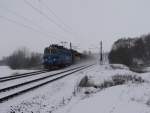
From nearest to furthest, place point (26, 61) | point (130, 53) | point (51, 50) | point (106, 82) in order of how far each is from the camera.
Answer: point (106, 82)
point (51, 50)
point (26, 61)
point (130, 53)

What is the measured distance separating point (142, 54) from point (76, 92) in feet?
208

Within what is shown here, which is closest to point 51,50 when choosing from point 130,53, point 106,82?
point 106,82

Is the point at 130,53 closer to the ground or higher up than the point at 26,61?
higher up

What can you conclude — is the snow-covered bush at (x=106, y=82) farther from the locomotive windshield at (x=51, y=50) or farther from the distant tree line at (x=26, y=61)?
the distant tree line at (x=26, y=61)

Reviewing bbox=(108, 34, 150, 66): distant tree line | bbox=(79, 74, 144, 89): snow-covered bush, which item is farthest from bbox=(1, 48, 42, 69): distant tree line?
bbox=(79, 74, 144, 89): snow-covered bush

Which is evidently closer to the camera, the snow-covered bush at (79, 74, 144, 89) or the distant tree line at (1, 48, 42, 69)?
the snow-covered bush at (79, 74, 144, 89)

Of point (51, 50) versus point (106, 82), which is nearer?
point (106, 82)

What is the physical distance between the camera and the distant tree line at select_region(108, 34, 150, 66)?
2106 inches

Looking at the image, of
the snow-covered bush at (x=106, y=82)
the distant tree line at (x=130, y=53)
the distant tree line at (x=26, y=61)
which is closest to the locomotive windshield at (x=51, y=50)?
the snow-covered bush at (x=106, y=82)

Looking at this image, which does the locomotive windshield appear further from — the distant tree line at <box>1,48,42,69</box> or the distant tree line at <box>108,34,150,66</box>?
the distant tree line at <box>108,34,150,66</box>

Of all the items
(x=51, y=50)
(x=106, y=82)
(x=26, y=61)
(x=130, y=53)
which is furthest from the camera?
(x=130, y=53)

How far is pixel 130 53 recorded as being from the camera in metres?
56.8

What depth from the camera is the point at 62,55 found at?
31.2m

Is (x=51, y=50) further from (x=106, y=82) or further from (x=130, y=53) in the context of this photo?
(x=130, y=53)
